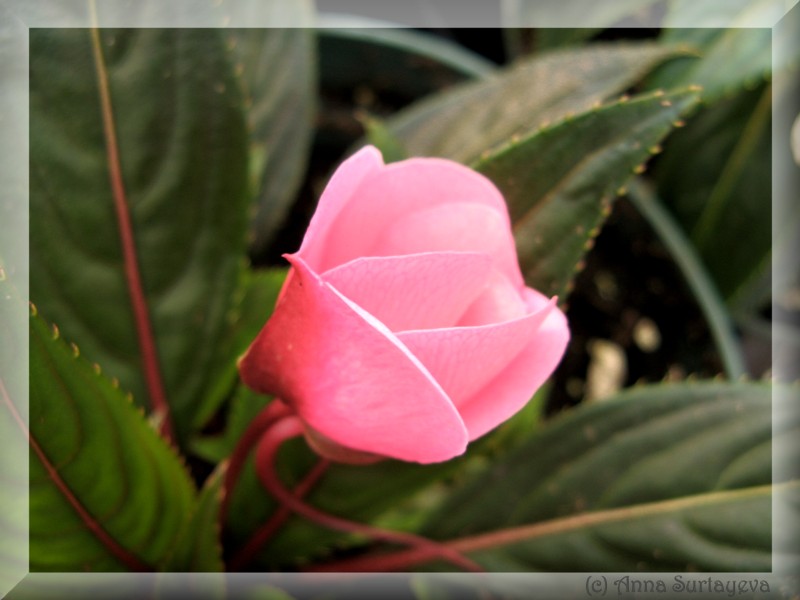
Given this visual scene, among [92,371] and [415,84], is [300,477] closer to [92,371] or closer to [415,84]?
[92,371]

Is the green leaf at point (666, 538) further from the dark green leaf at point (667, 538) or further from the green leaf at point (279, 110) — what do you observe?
the green leaf at point (279, 110)

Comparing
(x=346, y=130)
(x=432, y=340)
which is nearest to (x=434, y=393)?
(x=432, y=340)

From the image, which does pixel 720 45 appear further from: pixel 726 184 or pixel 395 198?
pixel 395 198

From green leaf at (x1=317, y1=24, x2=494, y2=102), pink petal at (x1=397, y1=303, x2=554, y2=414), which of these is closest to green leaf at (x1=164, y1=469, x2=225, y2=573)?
pink petal at (x1=397, y1=303, x2=554, y2=414)

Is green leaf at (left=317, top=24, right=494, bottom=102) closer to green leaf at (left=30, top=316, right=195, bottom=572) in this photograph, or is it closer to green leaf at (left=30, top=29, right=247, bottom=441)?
green leaf at (left=30, top=29, right=247, bottom=441)

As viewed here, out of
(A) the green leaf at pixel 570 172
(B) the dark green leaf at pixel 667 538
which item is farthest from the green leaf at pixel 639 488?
(A) the green leaf at pixel 570 172

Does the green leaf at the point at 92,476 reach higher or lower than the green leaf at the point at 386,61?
lower
